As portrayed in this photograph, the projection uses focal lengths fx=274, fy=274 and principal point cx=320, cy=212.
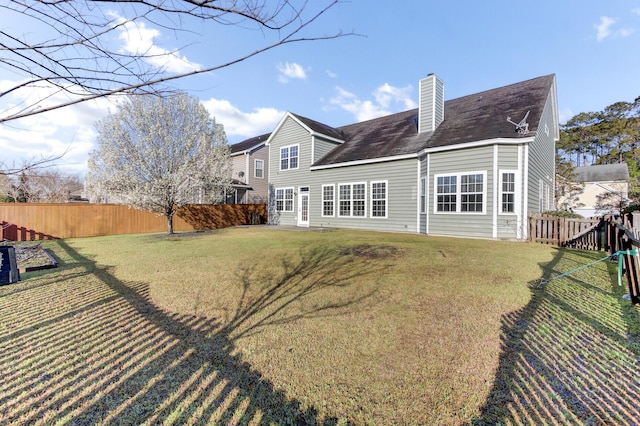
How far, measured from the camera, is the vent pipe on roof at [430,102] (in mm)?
14430

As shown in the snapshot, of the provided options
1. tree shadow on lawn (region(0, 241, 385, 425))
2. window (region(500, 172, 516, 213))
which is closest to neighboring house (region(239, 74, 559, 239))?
window (region(500, 172, 516, 213))

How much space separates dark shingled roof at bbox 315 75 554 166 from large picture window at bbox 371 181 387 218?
1574 mm

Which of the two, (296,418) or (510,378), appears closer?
(296,418)

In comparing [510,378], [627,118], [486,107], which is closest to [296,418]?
[510,378]

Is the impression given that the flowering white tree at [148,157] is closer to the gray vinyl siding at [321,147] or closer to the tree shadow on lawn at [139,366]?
the gray vinyl siding at [321,147]

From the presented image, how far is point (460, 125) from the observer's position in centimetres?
1342

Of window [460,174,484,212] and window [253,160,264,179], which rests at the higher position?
window [253,160,264,179]

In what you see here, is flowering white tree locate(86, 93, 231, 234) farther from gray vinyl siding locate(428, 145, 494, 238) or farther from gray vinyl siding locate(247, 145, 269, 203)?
gray vinyl siding locate(428, 145, 494, 238)

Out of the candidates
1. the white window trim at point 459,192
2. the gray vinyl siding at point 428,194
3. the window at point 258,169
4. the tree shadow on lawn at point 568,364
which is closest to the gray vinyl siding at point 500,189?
the white window trim at point 459,192

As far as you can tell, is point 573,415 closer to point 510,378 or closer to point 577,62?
point 510,378

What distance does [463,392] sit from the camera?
7.07ft

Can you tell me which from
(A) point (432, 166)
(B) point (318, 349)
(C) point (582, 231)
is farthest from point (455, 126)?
(B) point (318, 349)

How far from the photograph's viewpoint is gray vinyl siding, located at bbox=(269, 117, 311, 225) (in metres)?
18.2

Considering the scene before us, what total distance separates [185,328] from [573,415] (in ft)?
12.2
